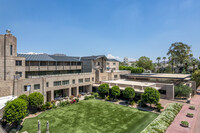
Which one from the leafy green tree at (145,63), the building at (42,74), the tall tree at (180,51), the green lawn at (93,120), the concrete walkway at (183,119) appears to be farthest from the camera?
the leafy green tree at (145,63)

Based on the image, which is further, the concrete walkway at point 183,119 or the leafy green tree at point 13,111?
the concrete walkway at point 183,119

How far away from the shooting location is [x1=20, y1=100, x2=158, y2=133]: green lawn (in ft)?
66.3

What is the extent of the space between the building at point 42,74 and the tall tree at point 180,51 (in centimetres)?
3885

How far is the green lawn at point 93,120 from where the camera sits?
2020 cm

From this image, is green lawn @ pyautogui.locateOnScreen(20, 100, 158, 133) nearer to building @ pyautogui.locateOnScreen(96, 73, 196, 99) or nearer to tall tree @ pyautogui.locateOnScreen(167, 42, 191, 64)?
building @ pyautogui.locateOnScreen(96, 73, 196, 99)

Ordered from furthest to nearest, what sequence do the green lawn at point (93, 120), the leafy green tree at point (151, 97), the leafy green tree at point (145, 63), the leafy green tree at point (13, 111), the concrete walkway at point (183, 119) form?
the leafy green tree at point (145, 63)
the leafy green tree at point (151, 97)
the green lawn at point (93, 120)
the concrete walkway at point (183, 119)
the leafy green tree at point (13, 111)

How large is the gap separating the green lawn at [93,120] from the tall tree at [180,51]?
5620 centimetres

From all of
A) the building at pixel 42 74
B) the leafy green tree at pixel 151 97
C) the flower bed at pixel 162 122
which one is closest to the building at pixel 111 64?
the building at pixel 42 74

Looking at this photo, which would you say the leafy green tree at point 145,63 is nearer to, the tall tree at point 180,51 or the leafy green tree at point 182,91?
the tall tree at point 180,51

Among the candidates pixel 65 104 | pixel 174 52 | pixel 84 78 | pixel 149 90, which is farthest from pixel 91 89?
pixel 174 52

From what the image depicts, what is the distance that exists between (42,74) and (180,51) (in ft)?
235

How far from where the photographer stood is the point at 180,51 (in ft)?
224

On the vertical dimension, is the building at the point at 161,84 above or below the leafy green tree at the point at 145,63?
below

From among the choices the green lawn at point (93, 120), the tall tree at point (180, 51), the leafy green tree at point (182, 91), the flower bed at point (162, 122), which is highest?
the tall tree at point (180, 51)
